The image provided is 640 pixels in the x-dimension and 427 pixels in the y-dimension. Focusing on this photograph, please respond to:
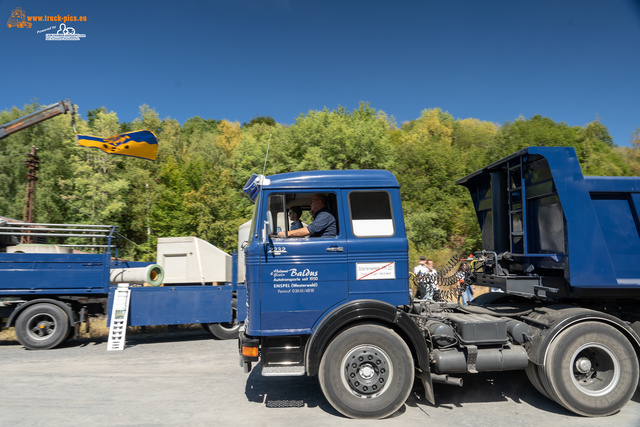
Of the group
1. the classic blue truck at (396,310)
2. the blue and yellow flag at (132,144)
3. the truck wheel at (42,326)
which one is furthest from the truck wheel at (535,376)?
the blue and yellow flag at (132,144)

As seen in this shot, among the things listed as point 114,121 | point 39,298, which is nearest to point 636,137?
point 39,298

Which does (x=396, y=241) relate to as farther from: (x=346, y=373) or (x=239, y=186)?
(x=239, y=186)

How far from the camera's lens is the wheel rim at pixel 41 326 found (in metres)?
8.27

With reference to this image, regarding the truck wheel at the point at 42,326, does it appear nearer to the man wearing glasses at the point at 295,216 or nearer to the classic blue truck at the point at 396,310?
the classic blue truck at the point at 396,310

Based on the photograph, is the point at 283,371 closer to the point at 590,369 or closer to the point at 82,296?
the point at 590,369

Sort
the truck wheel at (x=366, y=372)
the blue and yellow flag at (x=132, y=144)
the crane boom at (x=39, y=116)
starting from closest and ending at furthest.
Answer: the truck wheel at (x=366, y=372) < the crane boom at (x=39, y=116) < the blue and yellow flag at (x=132, y=144)

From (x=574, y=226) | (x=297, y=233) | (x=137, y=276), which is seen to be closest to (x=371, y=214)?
(x=297, y=233)

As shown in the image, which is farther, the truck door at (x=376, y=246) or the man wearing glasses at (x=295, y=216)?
the man wearing glasses at (x=295, y=216)

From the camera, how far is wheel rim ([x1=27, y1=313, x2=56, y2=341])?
8.27 m

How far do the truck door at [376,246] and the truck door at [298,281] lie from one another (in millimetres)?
157

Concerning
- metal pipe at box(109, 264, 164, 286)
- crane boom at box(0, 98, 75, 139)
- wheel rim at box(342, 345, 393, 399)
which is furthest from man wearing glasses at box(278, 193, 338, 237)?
crane boom at box(0, 98, 75, 139)

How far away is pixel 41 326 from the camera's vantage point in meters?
8.27

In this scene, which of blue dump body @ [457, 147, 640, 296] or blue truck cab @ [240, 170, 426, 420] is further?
blue dump body @ [457, 147, 640, 296]

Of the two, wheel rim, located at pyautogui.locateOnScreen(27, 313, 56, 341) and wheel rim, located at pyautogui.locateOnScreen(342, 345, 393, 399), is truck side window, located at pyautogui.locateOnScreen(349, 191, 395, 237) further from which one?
wheel rim, located at pyautogui.locateOnScreen(27, 313, 56, 341)
